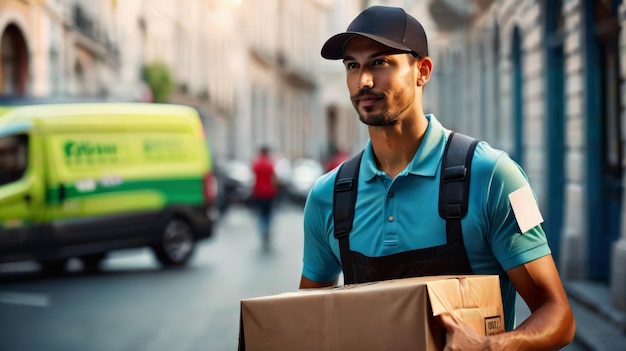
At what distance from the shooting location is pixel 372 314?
2.53 m

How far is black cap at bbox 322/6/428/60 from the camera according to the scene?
9.17 feet

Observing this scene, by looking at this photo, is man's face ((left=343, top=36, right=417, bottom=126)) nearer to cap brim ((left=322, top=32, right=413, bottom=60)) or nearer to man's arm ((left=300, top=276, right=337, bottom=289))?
cap brim ((left=322, top=32, right=413, bottom=60))

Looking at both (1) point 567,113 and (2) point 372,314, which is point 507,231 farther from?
(1) point 567,113

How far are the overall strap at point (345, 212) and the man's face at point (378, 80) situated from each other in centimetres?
21

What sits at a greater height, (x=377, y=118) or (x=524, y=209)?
(x=377, y=118)

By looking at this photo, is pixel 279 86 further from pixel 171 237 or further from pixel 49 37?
pixel 171 237

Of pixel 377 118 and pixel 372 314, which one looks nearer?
A: pixel 372 314

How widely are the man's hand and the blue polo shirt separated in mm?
269

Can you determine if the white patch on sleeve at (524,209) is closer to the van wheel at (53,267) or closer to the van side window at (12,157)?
the van side window at (12,157)

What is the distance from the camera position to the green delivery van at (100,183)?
13805 millimetres

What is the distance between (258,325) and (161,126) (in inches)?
521

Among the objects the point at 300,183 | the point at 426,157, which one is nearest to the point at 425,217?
the point at 426,157

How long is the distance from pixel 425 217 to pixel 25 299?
1070 cm

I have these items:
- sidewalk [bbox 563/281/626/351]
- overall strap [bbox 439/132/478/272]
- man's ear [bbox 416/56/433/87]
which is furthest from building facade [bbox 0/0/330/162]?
overall strap [bbox 439/132/478/272]
